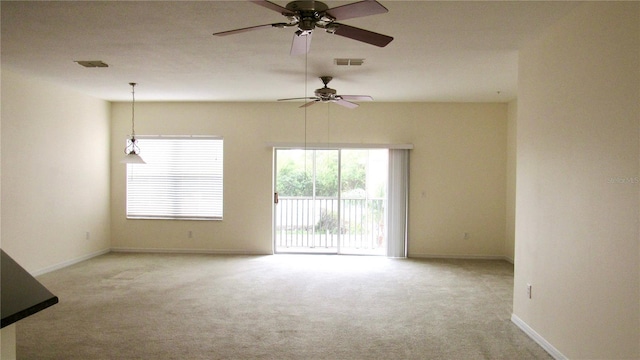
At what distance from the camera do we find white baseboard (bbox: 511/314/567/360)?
3.02 meters

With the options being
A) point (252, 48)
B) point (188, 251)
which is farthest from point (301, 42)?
point (188, 251)

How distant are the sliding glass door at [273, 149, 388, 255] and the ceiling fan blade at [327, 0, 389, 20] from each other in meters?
4.67

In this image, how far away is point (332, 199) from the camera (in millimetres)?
6953

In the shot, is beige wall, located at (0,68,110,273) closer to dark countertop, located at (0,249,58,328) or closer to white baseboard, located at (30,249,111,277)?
white baseboard, located at (30,249,111,277)

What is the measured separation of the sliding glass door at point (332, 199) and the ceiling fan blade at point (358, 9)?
4.67m

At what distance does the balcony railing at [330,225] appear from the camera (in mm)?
6977

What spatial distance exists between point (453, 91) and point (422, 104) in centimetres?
99

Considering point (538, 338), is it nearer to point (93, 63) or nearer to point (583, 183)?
point (583, 183)

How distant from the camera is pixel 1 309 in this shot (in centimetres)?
133

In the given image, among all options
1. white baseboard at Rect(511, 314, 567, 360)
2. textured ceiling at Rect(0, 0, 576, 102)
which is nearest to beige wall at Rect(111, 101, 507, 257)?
textured ceiling at Rect(0, 0, 576, 102)

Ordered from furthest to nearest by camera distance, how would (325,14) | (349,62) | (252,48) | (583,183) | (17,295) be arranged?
(349,62) → (252,48) → (583,183) → (325,14) → (17,295)

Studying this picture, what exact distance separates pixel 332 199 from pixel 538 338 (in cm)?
408

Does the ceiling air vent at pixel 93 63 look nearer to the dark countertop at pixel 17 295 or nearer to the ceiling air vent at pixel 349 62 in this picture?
the ceiling air vent at pixel 349 62

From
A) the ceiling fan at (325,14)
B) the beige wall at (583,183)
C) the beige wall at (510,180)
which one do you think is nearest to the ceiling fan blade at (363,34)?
the ceiling fan at (325,14)
